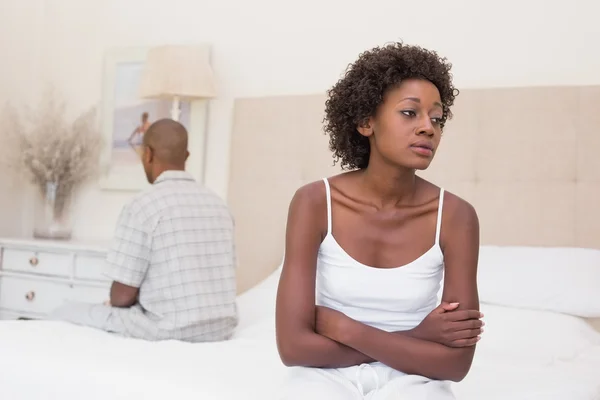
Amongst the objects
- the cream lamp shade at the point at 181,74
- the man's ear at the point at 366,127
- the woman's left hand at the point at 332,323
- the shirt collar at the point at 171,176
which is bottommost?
the woman's left hand at the point at 332,323

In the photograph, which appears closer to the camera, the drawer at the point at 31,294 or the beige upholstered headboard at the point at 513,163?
the beige upholstered headboard at the point at 513,163

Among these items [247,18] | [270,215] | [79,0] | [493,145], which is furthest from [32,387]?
[79,0]

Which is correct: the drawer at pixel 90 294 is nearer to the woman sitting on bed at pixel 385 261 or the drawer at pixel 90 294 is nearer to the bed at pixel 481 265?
the bed at pixel 481 265

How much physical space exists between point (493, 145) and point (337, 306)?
5.73 feet

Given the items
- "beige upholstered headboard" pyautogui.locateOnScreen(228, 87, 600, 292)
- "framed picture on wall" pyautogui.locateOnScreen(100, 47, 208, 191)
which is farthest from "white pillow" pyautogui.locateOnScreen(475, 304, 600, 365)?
"framed picture on wall" pyautogui.locateOnScreen(100, 47, 208, 191)

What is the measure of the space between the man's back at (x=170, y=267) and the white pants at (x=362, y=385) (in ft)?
2.97

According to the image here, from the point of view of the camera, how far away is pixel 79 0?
445 cm

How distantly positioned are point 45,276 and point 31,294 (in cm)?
11

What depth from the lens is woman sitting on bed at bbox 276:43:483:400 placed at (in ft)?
4.84

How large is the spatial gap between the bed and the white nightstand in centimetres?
69

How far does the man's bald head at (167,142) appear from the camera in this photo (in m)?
2.56

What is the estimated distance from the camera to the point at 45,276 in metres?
3.78

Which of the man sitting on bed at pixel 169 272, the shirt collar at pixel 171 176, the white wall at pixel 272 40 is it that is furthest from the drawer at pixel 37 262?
the shirt collar at pixel 171 176

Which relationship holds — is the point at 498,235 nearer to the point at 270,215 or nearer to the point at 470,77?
the point at 470,77
